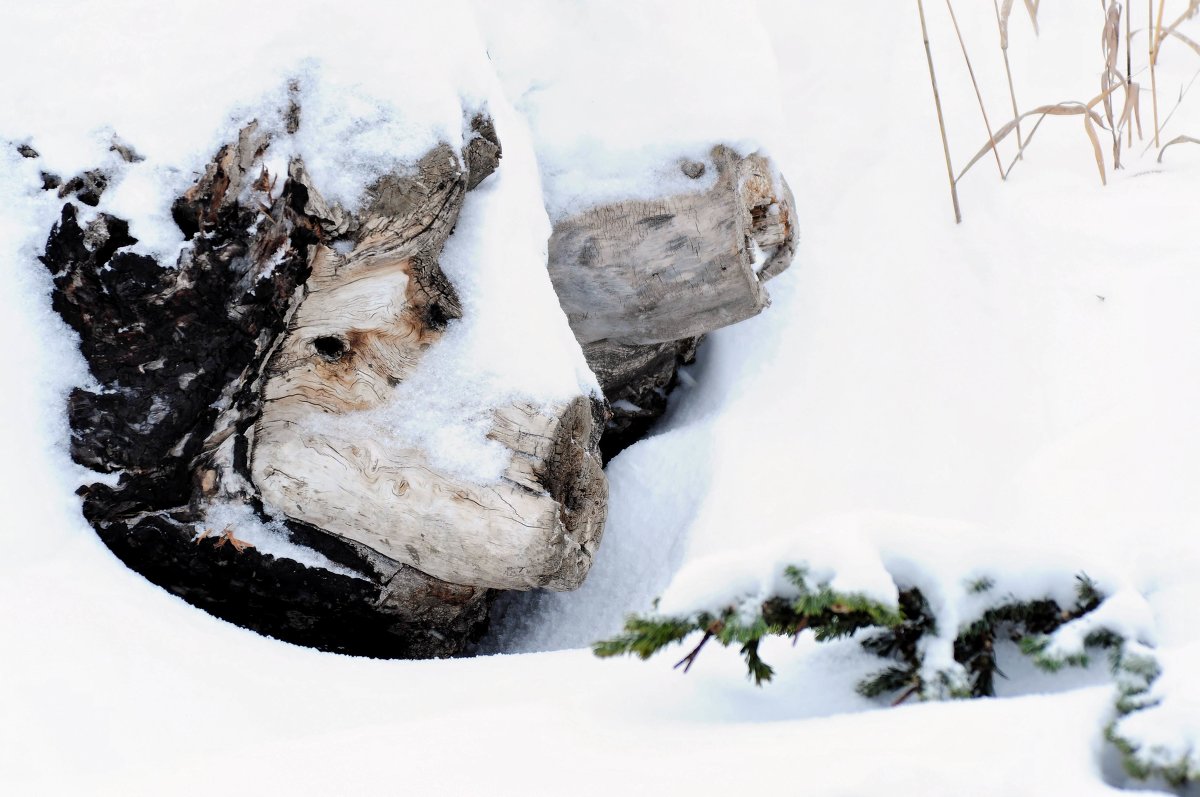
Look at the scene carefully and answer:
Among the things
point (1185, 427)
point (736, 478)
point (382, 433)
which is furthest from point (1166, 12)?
point (382, 433)

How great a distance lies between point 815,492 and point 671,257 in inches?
21.6

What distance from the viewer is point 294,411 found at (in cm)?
159

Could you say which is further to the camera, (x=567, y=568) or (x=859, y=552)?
(x=567, y=568)

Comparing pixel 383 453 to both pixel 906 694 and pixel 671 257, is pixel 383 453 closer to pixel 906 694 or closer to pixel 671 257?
pixel 671 257

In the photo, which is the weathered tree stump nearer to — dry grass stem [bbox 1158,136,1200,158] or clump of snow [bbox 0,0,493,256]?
clump of snow [bbox 0,0,493,256]

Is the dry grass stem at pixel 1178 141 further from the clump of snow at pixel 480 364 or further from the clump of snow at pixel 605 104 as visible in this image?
the clump of snow at pixel 480 364

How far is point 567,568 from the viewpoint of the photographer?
168cm

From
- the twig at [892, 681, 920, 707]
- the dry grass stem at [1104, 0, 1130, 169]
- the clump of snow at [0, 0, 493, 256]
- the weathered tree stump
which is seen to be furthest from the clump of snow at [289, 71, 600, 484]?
the dry grass stem at [1104, 0, 1130, 169]

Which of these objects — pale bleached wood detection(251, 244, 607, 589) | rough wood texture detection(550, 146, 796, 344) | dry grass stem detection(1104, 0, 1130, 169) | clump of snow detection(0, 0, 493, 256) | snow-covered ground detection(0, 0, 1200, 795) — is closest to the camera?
snow-covered ground detection(0, 0, 1200, 795)

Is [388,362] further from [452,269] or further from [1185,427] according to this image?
[1185,427]

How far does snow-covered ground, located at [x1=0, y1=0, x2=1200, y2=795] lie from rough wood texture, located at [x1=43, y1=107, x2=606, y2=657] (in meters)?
0.08

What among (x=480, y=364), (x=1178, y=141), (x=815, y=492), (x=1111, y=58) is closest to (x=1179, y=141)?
(x=1178, y=141)

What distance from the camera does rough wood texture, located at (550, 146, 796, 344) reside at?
1.97 meters

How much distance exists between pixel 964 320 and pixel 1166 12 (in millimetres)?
1303
